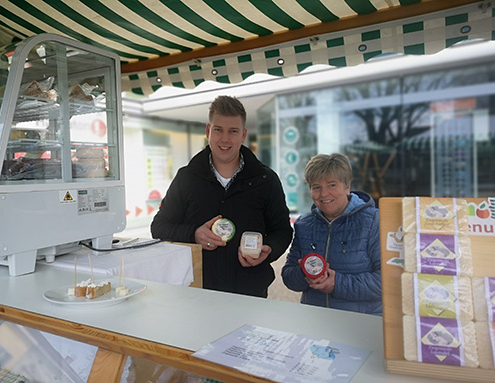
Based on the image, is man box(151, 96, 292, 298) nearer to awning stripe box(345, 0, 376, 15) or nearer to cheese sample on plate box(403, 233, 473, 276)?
awning stripe box(345, 0, 376, 15)

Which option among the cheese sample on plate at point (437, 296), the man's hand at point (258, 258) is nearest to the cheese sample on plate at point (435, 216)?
the cheese sample on plate at point (437, 296)

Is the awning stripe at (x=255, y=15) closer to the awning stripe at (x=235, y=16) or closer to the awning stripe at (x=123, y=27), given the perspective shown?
the awning stripe at (x=235, y=16)

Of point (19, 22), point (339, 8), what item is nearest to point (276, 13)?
point (339, 8)

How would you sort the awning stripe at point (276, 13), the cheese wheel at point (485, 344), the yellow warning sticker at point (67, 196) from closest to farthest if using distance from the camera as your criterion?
1. the cheese wheel at point (485, 344)
2. the yellow warning sticker at point (67, 196)
3. the awning stripe at point (276, 13)

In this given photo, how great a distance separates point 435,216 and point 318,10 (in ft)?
6.03

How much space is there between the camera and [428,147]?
7953 mm

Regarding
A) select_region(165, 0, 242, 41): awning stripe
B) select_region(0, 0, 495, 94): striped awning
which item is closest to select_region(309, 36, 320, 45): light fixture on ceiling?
select_region(0, 0, 495, 94): striped awning

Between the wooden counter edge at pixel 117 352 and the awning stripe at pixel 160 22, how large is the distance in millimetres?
1897

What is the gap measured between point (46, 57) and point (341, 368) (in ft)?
6.54

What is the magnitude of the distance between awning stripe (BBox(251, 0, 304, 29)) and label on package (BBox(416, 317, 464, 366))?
203cm

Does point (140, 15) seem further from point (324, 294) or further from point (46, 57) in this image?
point (324, 294)

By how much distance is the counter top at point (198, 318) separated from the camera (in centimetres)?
116

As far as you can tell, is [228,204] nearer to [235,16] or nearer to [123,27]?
[235,16]

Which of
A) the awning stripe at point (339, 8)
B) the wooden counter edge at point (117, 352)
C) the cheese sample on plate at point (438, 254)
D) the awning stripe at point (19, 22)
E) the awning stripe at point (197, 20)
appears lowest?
the wooden counter edge at point (117, 352)
